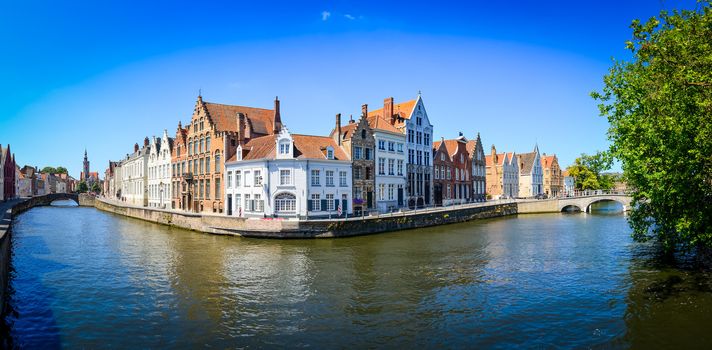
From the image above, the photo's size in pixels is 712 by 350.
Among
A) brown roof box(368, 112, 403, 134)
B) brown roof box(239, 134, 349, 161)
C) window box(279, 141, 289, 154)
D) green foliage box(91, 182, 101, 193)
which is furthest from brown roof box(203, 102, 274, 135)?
green foliage box(91, 182, 101, 193)

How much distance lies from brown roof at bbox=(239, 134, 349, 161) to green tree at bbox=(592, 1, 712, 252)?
2916 cm

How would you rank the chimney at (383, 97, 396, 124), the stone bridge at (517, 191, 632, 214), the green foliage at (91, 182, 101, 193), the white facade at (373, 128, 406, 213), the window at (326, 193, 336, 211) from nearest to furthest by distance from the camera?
the window at (326, 193, 336, 211) < the white facade at (373, 128, 406, 213) < the chimney at (383, 97, 396, 124) < the stone bridge at (517, 191, 632, 214) < the green foliage at (91, 182, 101, 193)

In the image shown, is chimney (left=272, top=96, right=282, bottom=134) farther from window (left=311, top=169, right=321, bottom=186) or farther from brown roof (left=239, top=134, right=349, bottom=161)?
window (left=311, top=169, right=321, bottom=186)

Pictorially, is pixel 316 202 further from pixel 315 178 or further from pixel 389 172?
pixel 389 172

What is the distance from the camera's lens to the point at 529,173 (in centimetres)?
9725

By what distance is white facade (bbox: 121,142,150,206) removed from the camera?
7725 centimetres

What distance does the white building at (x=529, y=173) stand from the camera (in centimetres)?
9738

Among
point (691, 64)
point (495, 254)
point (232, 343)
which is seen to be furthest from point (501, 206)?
point (232, 343)

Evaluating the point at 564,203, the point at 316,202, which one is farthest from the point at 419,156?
the point at 564,203

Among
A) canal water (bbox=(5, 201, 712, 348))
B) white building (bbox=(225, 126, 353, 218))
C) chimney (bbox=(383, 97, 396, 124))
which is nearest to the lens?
canal water (bbox=(5, 201, 712, 348))

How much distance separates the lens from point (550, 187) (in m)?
106

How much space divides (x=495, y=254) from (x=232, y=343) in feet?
69.8

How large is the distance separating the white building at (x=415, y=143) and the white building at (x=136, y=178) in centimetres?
4477

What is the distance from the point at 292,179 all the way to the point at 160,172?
37.3 metres
